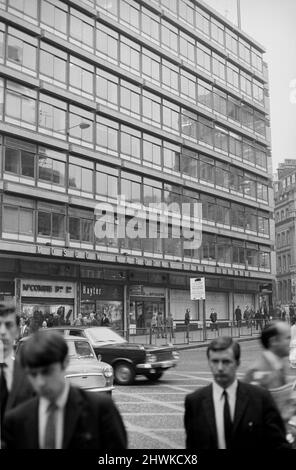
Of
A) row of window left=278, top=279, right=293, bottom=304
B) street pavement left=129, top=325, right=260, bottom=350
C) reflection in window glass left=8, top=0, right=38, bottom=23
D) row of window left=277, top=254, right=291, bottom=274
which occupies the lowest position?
street pavement left=129, top=325, right=260, bottom=350

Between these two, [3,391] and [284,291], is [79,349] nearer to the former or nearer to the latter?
[3,391]

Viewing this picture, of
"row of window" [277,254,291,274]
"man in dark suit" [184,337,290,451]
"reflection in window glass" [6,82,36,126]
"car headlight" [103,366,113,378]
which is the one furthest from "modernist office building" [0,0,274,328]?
"row of window" [277,254,291,274]

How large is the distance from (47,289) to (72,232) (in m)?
4.16

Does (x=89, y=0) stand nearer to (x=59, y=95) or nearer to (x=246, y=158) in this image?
(x=59, y=95)

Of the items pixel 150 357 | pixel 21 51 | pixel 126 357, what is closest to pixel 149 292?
pixel 21 51

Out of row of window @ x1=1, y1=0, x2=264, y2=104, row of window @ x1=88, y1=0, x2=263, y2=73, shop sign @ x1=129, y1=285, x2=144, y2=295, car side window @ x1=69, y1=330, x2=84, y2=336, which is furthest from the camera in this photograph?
row of window @ x1=88, y1=0, x2=263, y2=73

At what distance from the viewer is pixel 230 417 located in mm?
3582

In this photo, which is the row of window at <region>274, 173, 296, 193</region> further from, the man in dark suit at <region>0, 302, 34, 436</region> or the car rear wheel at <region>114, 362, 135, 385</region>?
the man in dark suit at <region>0, 302, 34, 436</region>

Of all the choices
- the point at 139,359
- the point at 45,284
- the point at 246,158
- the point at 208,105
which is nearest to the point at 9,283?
the point at 45,284

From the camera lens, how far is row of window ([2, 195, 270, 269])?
115 ft

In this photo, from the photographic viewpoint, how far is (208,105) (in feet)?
175

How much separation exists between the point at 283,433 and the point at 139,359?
41.6ft

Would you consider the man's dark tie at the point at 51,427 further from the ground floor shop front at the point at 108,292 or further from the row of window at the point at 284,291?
the row of window at the point at 284,291

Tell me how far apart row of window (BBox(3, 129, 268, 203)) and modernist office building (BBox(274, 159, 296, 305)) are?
45.2m
